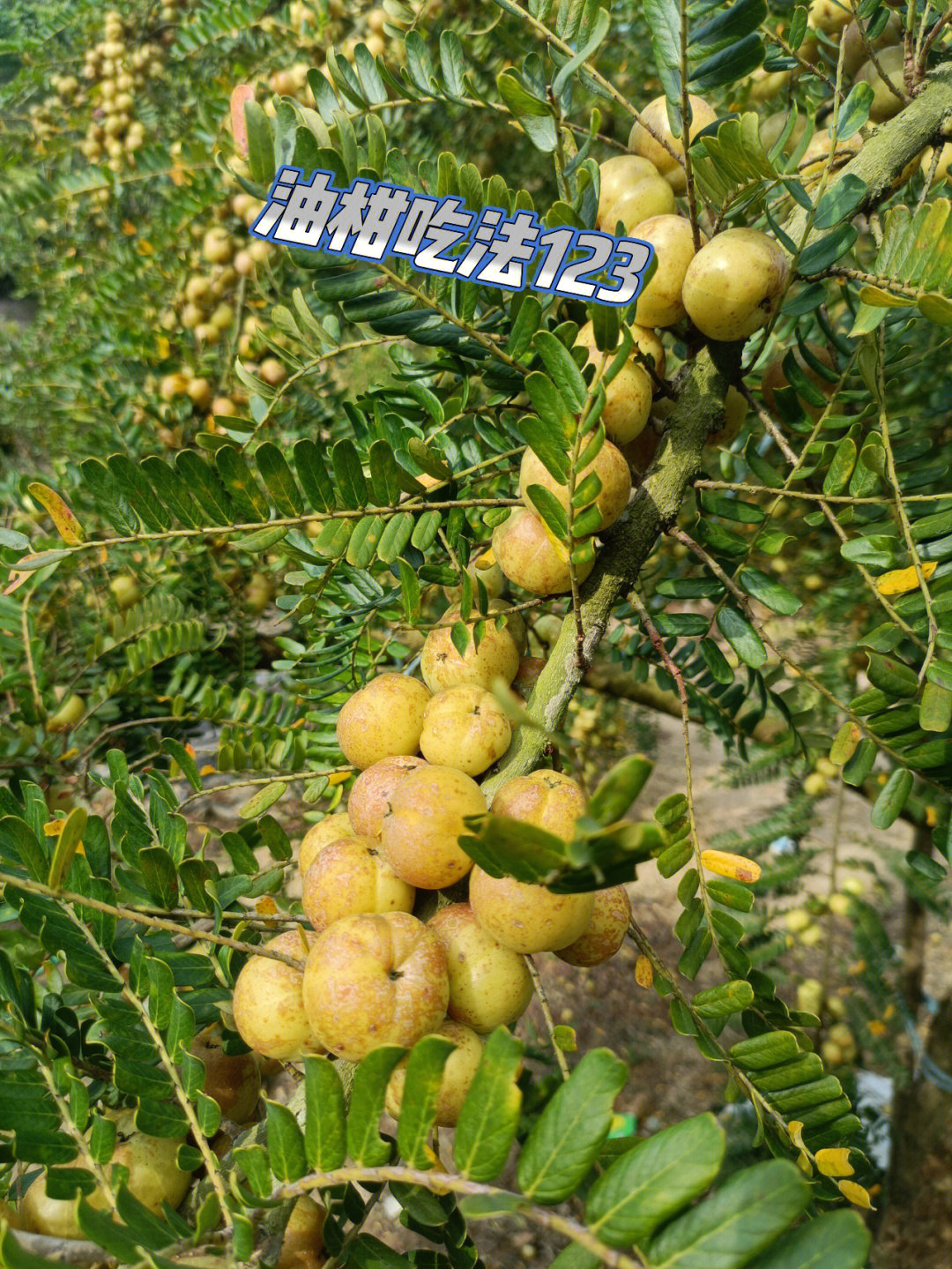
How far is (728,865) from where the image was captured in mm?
678

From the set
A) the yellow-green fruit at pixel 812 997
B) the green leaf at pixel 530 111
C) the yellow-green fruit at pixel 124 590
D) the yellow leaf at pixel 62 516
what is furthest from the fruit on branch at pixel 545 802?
the yellow-green fruit at pixel 812 997

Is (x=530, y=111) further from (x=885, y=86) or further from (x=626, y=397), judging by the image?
(x=885, y=86)

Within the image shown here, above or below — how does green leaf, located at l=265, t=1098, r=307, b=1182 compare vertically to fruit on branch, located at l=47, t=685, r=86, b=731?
above

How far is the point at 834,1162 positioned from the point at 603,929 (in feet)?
0.81

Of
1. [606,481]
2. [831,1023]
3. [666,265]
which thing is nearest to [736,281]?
[666,265]

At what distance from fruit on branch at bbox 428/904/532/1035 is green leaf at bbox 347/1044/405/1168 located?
0.43 ft

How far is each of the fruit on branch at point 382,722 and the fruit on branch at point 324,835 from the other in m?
0.06

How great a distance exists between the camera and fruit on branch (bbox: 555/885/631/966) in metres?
0.67

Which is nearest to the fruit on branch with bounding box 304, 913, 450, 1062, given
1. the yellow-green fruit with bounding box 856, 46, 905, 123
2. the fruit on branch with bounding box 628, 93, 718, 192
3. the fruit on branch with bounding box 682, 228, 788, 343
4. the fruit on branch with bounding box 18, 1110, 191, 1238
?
the fruit on branch with bounding box 18, 1110, 191, 1238

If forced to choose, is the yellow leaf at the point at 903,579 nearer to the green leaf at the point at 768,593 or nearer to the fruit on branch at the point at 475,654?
the green leaf at the point at 768,593

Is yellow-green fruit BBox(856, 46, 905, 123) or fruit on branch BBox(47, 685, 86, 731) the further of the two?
fruit on branch BBox(47, 685, 86, 731)

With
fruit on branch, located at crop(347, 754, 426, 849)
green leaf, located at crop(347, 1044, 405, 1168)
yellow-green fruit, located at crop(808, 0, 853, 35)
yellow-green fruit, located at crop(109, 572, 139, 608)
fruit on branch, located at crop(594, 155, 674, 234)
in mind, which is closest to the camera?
green leaf, located at crop(347, 1044, 405, 1168)

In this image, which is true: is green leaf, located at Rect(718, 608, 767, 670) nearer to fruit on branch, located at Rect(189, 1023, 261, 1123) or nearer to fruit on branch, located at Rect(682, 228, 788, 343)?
fruit on branch, located at Rect(682, 228, 788, 343)

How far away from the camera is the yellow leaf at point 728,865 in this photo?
0.66 metres
